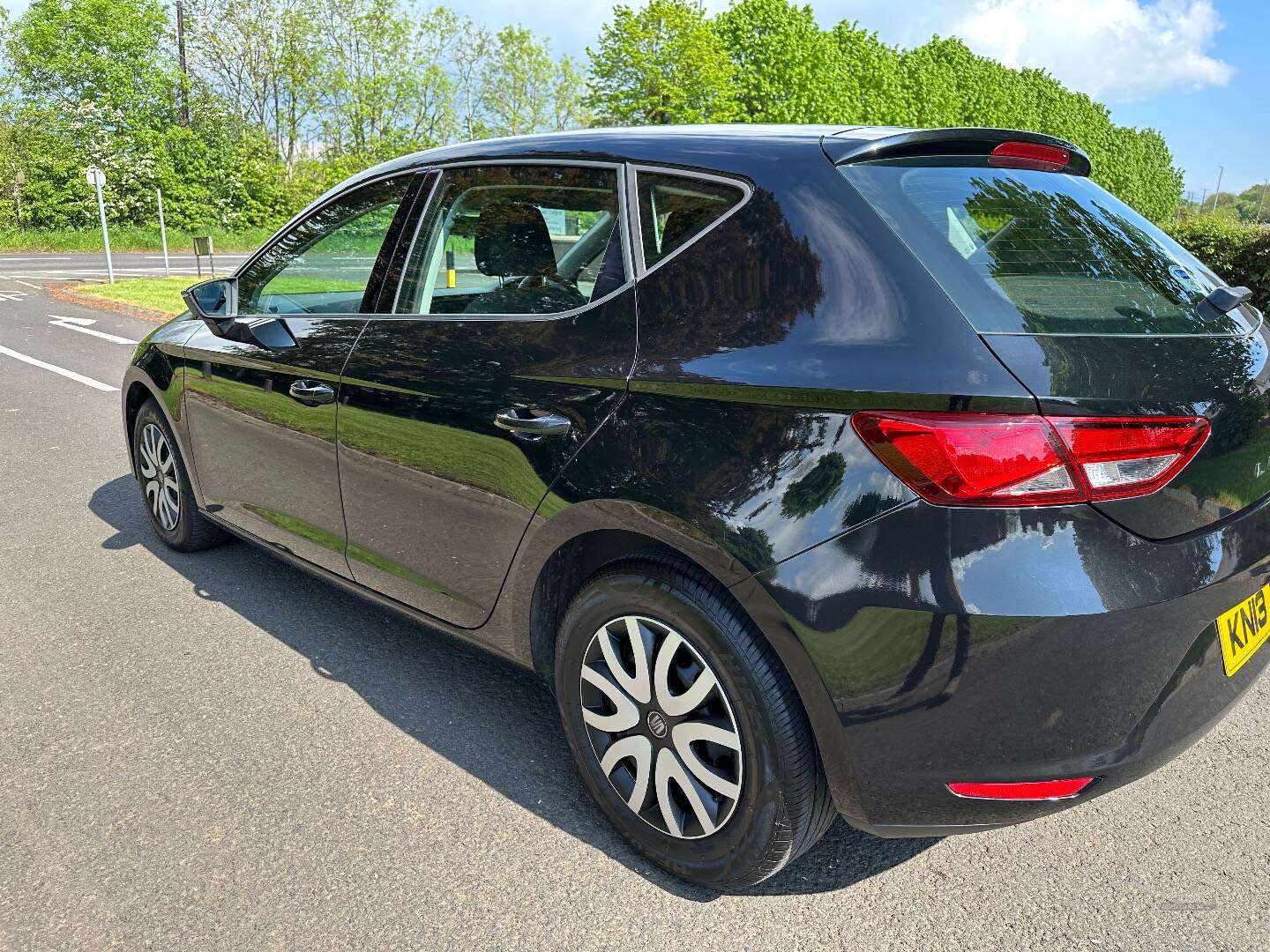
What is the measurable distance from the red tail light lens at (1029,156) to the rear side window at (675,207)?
0.67 meters

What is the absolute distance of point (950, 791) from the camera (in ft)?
6.43

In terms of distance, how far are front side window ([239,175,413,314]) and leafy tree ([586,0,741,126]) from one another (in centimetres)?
3886

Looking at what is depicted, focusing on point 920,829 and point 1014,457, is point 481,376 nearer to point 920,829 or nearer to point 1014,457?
point 1014,457

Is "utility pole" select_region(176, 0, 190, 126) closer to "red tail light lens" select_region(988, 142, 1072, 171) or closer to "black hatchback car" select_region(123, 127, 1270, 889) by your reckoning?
"black hatchback car" select_region(123, 127, 1270, 889)

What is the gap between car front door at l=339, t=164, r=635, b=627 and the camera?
2.42 m

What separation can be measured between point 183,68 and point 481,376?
54756 millimetres

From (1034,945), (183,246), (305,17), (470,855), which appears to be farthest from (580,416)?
(305,17)

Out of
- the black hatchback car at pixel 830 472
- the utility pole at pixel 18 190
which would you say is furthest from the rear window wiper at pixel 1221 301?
the utility pole at pixel 18 190

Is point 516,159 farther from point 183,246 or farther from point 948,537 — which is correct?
point 183,246

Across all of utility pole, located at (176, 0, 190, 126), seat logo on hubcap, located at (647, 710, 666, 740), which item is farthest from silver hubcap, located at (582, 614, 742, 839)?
utility pole, located at (176, 0, 190, 126)

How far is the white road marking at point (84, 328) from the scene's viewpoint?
42.7 feet

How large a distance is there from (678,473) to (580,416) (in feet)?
1.11

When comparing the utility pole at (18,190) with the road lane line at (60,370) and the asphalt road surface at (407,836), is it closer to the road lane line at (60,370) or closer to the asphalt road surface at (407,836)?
the road lane line at (60,370)

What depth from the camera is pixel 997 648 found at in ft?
5.98
